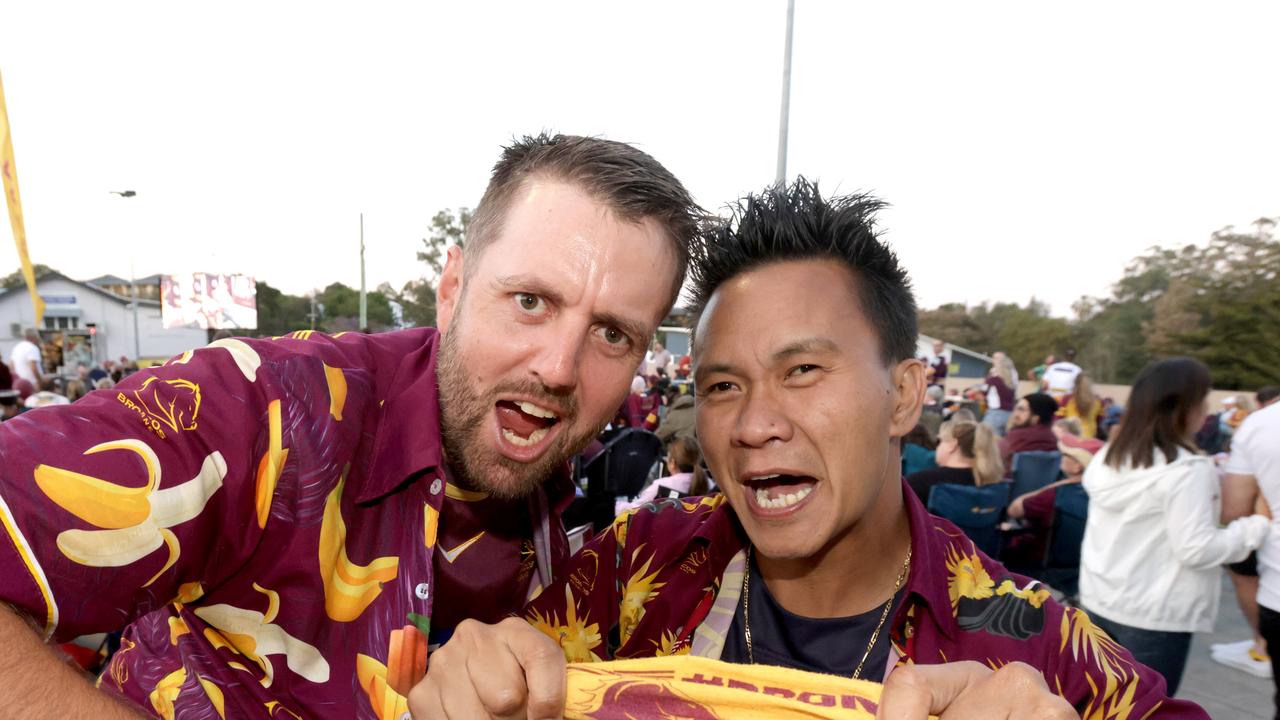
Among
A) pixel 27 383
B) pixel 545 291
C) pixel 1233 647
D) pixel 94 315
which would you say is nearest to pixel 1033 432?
pixel 1233 647

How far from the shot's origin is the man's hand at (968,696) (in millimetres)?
1184

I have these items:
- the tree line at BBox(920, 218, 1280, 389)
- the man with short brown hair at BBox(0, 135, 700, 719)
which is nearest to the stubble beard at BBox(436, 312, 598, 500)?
the man with short brown hair at BBox(0, 135, 700, 719)

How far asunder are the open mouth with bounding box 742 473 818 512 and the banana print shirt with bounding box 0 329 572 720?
87 cm

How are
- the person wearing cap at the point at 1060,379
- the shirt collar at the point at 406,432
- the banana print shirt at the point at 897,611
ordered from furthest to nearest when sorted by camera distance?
1. the person wearing cap at the point at 1060,379
2. the shirt collar at the point at 406,432
3. the banana print shirt at the point at 897,611

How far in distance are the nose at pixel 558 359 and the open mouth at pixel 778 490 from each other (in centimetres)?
57

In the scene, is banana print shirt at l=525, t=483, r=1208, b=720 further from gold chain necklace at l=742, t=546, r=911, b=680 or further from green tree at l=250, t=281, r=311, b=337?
green tree at l=250, t=281, r=311, b=337

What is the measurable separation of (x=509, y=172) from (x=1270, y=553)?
4.58m

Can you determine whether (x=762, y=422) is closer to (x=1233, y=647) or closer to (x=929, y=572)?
(x=929, y=572)

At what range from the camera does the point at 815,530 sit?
1.83 meters

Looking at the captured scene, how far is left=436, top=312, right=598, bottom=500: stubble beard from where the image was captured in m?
2.00

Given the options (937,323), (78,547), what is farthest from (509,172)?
(937,323)

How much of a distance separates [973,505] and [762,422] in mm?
4152

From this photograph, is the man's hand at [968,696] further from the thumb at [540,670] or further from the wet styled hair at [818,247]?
the wet styled hair at [818,247]

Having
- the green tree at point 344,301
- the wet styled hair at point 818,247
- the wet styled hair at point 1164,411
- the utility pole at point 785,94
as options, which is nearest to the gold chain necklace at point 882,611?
the wet styled hair at point 818,247
